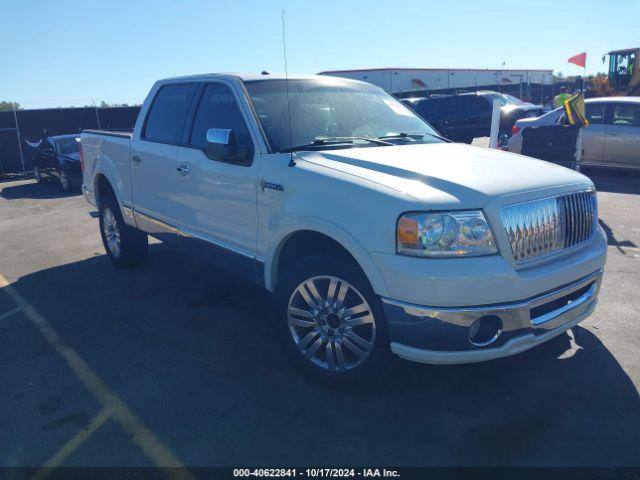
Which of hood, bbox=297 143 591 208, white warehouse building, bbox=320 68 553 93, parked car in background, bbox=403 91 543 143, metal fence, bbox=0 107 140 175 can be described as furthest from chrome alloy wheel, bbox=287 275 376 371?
white warehouse building, bbox=320 68 553 93

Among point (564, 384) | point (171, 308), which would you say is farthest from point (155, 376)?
point (564, 384)

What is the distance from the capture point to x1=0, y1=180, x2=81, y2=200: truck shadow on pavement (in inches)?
554

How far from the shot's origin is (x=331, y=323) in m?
3.57

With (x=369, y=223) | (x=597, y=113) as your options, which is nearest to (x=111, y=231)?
(x=369, y=223)

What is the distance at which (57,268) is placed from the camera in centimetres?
689

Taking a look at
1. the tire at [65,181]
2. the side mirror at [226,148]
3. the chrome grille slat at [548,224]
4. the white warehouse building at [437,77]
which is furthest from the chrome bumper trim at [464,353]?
the white warehouse building at [437,77]

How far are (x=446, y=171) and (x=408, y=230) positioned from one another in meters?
0.61

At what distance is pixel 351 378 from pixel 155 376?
1.43 m

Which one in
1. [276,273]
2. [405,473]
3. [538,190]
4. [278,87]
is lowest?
[405,473]

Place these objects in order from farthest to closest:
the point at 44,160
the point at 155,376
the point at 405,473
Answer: the point at 44,160
the point at 155,376
the point at 405,473

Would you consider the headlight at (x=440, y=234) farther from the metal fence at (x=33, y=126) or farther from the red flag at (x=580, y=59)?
the metal fence at (x=33, y=126)

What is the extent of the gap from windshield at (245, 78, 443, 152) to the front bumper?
1539 millimetres

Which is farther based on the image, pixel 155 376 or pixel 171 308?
pixel 171 308

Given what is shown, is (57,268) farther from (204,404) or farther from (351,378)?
(351,378)
